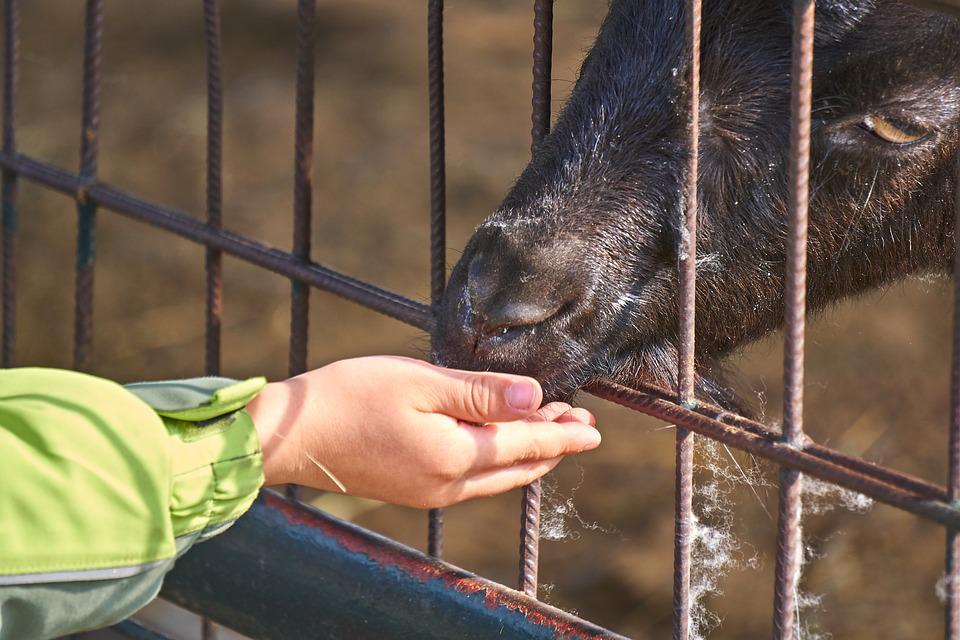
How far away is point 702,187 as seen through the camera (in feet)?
6.42

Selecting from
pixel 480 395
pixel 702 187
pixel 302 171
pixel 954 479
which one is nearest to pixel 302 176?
pixel 302 171

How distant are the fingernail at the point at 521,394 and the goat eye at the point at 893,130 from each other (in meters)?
0.69

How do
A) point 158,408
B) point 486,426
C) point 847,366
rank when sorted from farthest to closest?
1. point 847,366
2. point 486,426
3. point 158,408

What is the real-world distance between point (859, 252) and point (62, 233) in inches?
172

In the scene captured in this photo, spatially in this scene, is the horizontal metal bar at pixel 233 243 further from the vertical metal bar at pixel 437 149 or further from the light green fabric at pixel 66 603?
the light green fabric at pixel 66 603

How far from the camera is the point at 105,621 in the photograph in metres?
1.50

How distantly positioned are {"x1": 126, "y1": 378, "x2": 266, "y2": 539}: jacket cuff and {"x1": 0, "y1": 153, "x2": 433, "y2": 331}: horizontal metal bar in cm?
50

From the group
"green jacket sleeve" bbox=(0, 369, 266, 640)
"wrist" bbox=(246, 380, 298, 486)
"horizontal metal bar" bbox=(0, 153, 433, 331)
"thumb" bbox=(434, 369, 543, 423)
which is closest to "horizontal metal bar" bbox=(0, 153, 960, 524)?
"horizontal metal bar" bbox=(0, 153, 433, 331)

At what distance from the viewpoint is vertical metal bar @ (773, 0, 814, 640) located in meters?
1.49

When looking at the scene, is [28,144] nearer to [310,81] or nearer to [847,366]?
[847,366]

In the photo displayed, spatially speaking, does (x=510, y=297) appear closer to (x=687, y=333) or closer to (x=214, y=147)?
(x=687, y=333)

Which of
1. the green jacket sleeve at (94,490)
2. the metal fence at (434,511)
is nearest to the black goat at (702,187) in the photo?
the metal fence at (434,511)

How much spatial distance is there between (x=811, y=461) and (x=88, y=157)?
153 cm

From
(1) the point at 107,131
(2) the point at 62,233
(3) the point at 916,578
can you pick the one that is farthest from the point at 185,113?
(3) the point at 916,578
